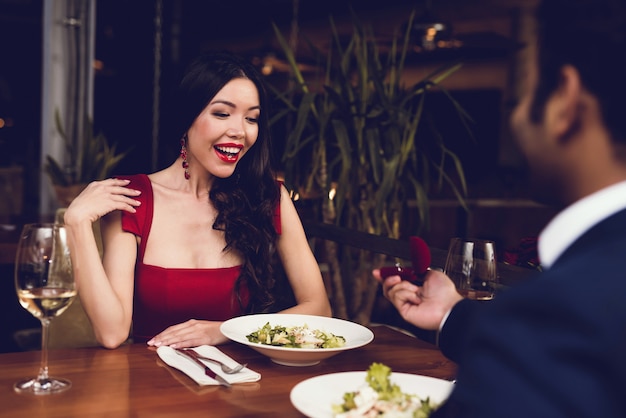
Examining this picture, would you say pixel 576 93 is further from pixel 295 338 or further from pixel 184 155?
pixel 184 155

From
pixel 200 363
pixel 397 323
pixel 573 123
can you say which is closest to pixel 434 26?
pixel 397 323

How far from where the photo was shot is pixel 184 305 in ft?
7.12

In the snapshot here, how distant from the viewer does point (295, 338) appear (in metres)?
1.54

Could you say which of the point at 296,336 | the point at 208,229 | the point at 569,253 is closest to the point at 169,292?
the point at 208,229

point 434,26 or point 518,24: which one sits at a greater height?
point 518,24

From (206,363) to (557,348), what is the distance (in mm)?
926

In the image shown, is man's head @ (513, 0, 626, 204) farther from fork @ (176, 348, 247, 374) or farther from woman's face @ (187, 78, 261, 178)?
woman's face @ (187, 78, 261, 178)

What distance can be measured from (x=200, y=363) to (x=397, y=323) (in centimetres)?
230

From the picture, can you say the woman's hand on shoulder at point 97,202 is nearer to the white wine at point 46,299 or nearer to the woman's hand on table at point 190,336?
the woman's hand on table at point 190,336

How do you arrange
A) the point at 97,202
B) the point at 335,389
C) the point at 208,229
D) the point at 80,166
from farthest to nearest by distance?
the point at 80,166, the point at 208,229, the point at 97,202, the point at 335,389

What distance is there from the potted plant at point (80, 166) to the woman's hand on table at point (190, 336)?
2777 millimetres

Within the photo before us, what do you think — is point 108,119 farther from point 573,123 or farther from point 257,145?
point 573,123

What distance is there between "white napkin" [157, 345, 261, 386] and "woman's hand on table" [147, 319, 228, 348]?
0.06 meters

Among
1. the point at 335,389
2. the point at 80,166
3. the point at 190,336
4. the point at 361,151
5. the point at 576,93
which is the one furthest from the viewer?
the point at 80,166
